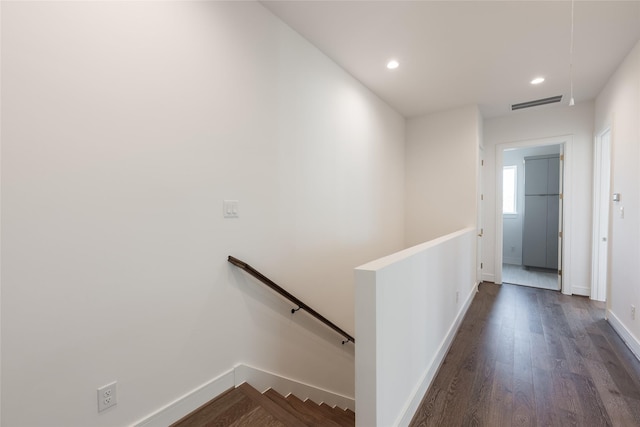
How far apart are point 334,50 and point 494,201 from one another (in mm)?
3760

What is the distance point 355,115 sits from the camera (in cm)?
323

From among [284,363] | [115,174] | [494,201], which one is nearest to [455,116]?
[494,201]

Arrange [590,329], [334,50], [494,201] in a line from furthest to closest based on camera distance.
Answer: [494,201], [590,329], [334,50]

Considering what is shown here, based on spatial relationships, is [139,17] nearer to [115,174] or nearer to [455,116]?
[115,174]

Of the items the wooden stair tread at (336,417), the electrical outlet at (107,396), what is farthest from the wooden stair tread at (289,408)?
the electrical outlet at (107,396)

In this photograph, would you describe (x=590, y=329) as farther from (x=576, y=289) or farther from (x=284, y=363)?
(x=284, y=363)

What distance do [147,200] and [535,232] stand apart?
7.10 m

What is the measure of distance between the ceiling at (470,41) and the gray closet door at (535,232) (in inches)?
112

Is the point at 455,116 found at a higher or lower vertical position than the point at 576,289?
higher

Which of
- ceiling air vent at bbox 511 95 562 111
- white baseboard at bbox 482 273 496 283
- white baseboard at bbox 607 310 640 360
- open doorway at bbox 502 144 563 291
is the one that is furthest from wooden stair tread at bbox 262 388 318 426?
open doorway at bbox 502 144 563 291

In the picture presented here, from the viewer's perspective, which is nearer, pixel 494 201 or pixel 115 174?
pixel 115 174

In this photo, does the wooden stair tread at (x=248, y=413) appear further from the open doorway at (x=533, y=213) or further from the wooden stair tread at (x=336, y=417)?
the open doorway at (x=533, y=213)

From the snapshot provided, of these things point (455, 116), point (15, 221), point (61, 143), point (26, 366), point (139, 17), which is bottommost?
point (26, 366)

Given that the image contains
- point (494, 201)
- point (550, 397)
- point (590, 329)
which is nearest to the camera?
point (550, 397)
